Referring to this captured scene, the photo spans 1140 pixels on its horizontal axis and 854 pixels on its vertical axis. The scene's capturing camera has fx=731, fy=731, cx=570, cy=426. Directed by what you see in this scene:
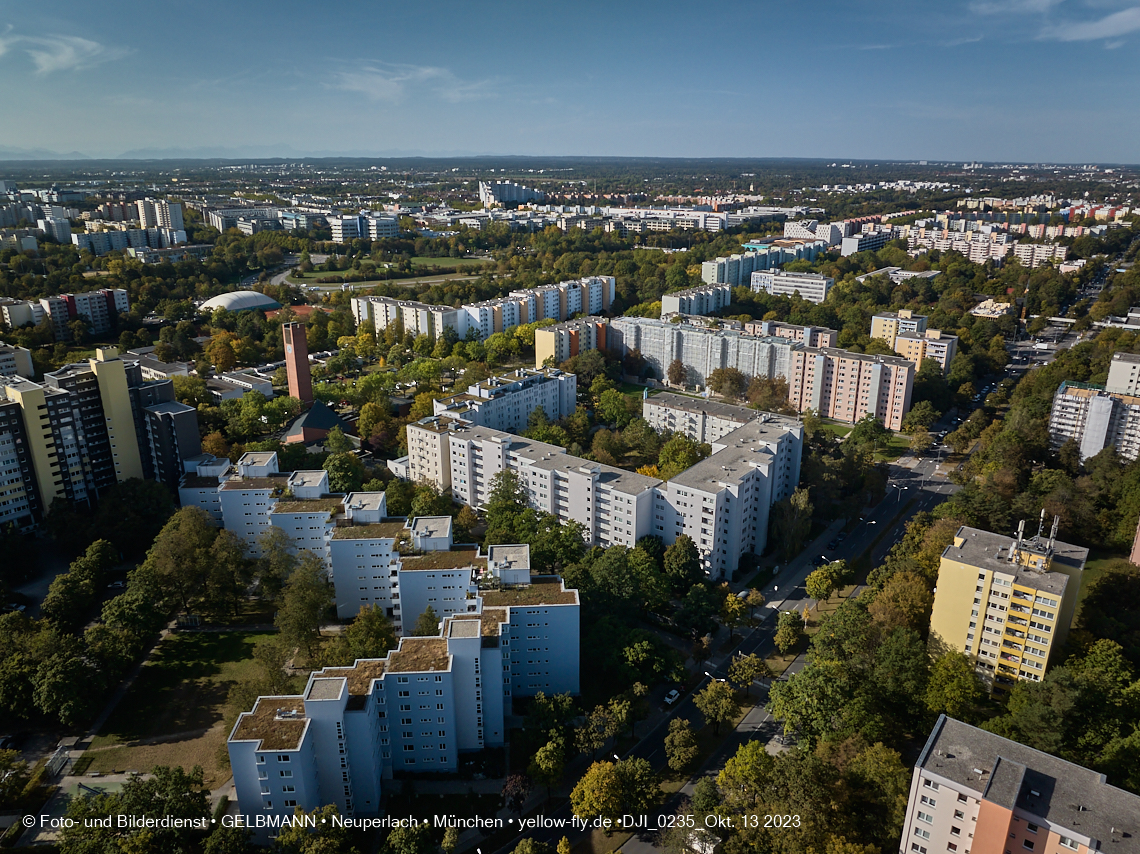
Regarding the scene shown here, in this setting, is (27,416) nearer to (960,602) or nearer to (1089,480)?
(960,602)

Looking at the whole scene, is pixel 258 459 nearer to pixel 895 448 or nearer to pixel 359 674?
pixel 359 674

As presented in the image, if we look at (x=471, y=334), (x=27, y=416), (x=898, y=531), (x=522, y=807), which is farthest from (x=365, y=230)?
(x=522, y=807)

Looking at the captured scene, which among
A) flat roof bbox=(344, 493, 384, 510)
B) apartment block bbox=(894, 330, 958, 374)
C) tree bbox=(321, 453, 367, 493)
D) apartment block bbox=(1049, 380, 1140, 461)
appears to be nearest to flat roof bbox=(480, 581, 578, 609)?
flat roof bbox=(344, 493, 384, 510)

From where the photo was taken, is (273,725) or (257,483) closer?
(273,725)

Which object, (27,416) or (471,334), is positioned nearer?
(27,416)

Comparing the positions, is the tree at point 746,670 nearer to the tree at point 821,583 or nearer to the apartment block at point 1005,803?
the tree at point 821,583

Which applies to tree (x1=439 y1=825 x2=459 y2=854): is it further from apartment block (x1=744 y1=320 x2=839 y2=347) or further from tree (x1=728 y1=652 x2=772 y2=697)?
Answer: apartment block (x1=744 y1=320 x2=839 y2=347)

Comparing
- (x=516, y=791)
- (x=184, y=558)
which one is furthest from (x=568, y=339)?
(x=516, y=791)
